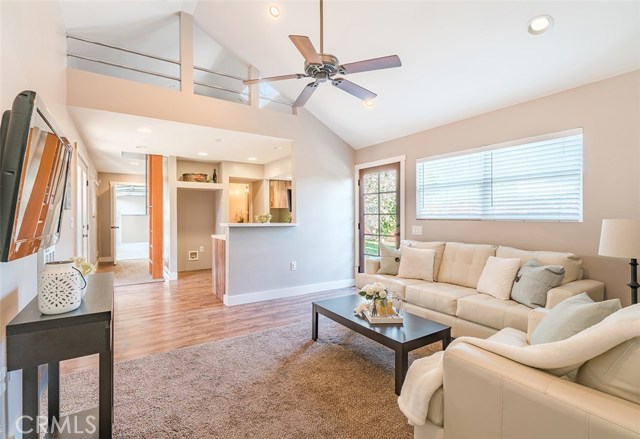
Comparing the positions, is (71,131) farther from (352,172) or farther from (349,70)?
(352,172)

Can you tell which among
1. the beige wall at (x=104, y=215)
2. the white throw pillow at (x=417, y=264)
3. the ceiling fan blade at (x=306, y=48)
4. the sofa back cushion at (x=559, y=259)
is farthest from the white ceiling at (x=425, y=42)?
the beige wall at (x=104, y=215)

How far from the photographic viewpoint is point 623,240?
2240 millimetres

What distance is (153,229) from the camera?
631 centimetres

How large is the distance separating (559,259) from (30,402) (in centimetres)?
392

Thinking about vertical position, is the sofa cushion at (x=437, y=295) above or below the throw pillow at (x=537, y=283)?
below

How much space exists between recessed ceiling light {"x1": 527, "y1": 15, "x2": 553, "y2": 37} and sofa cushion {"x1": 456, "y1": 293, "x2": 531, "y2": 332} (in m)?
2.35

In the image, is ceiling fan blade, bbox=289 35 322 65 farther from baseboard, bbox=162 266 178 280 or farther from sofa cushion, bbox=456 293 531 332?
baseboard, bbox=162 266 178 280

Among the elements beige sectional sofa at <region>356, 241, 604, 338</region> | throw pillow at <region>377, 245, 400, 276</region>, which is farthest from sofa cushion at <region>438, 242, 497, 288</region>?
throw pillow at <region>377, 245, 400, 276</region>

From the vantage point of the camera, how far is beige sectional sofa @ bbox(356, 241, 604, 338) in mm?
2600

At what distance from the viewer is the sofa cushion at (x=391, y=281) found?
11.5 feet

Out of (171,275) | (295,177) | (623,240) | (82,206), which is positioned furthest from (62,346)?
(171,275)

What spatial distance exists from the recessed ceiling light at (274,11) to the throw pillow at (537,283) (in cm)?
367

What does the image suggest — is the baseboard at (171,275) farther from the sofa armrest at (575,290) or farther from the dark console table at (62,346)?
the sofa armrest at (575,290)

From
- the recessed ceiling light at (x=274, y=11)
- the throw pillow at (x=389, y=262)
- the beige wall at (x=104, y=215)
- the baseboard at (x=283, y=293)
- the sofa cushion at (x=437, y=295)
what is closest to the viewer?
the sofa cushion at (x=437, y=295)
